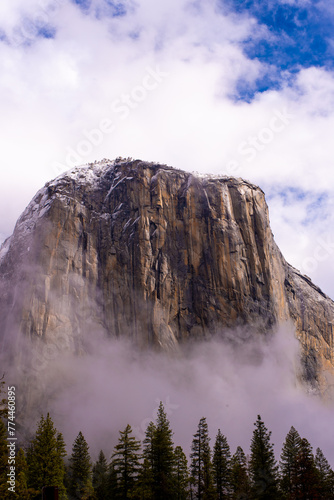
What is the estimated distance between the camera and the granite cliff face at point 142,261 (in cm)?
10262

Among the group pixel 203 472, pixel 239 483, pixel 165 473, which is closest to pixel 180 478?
pixel 165 473

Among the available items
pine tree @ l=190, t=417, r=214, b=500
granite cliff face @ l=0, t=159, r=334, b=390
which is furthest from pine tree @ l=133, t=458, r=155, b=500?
granite cliff face @ l=0, t=159, r=334, b=390

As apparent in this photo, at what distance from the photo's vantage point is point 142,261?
351 ft

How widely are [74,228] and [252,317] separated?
127ft

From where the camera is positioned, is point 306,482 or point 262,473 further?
point 262,473

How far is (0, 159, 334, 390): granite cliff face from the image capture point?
103 metres

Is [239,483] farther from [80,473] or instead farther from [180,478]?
[80,473]

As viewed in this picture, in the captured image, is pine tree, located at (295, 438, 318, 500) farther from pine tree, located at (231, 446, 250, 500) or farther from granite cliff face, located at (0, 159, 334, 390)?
granite cliff face, located at (0, 159, 334, 390)

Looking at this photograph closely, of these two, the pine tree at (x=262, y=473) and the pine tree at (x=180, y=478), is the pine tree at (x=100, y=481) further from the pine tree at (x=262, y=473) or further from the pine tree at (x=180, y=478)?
the pine tree at (x=262, y=473)

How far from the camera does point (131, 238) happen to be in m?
110

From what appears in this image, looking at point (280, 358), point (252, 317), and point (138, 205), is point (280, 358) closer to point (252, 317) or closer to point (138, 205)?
point (252, 317)

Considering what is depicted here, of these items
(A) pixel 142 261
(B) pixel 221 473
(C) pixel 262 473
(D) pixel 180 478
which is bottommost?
(C) pixel 262 473

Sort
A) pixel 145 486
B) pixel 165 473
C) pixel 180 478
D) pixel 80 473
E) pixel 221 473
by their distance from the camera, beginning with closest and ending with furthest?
1. pixel 145 486
2. pixel 165 473
3. pixel 180 478
4. pixel 221 473
5. pixel 80 473

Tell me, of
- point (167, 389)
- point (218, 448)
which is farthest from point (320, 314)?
point (218, 448)
